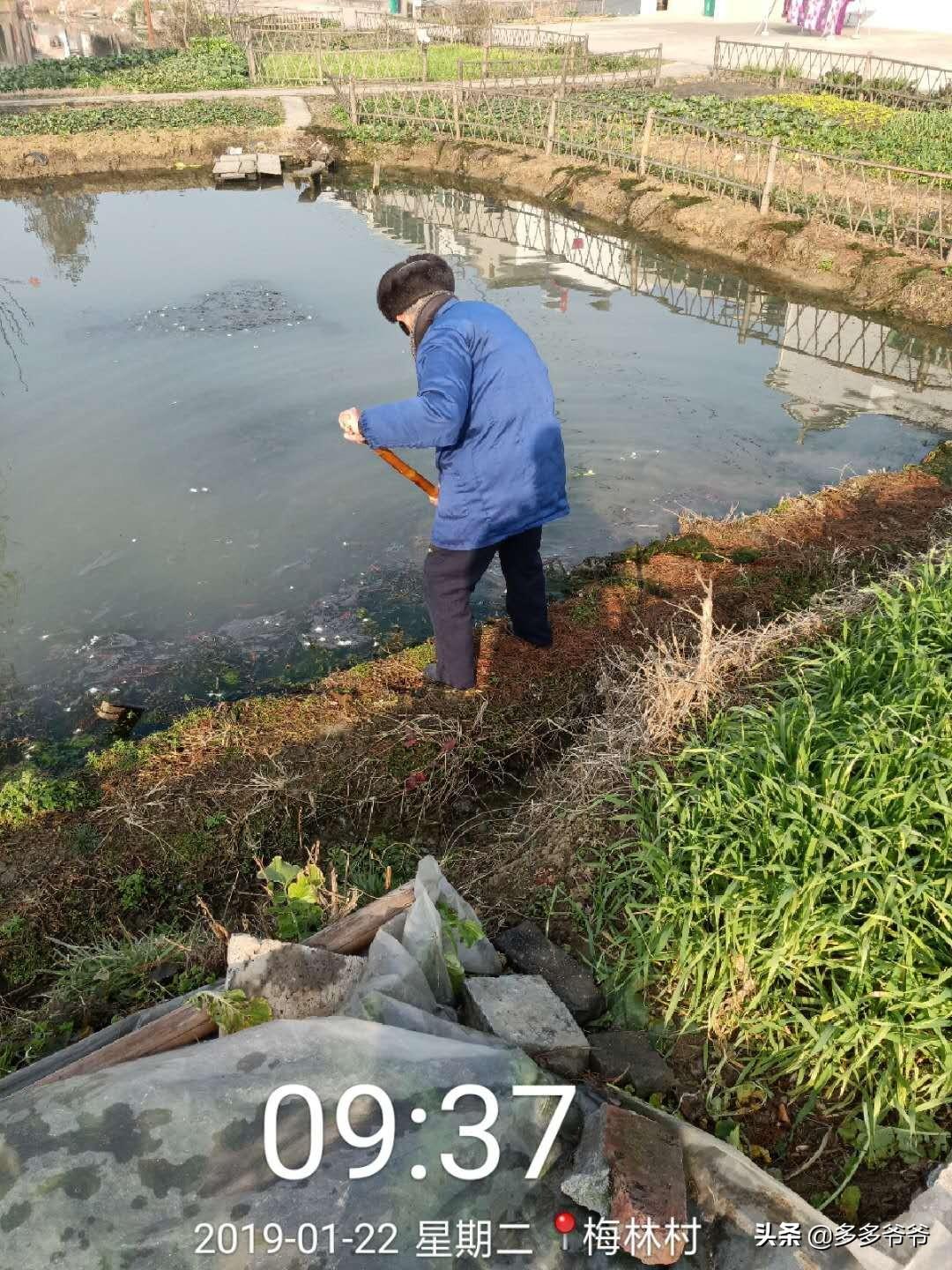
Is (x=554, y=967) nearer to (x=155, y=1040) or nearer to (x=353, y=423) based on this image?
(x=155, y=1040)

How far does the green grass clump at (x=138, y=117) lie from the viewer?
17.3 metres

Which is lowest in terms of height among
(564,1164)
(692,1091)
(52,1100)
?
(692,1091)

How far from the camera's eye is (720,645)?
3.69m

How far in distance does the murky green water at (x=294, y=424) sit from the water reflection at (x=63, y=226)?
11 centimetres

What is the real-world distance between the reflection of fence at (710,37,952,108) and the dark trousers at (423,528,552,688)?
18.6 meters

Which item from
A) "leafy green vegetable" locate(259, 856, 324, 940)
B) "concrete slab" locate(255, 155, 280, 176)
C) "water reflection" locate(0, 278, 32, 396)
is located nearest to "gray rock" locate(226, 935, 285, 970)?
"leafy green vegetable" locate(259, 856, 324, 940)

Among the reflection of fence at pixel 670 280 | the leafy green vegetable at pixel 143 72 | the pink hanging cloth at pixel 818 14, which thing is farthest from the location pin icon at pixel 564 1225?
the pink hanging cloth at pixel 818 14

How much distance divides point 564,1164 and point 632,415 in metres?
6.93

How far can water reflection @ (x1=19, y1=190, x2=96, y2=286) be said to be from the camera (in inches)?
472

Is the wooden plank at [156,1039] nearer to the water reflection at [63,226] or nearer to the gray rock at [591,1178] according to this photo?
the gray rock at [591,1178]

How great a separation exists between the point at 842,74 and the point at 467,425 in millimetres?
22422

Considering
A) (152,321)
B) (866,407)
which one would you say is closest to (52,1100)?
(866,407)

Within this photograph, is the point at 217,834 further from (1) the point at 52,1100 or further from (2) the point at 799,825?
(2) the point at 799,825

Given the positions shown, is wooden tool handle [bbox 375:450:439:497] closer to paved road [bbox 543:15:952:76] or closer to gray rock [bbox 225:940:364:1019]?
gray rock [bbox 225:940:364:1019]
